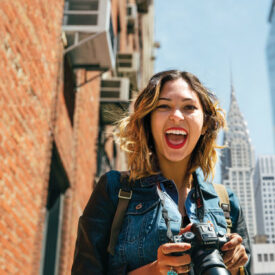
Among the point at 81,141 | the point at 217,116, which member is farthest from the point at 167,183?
the point at 81,141

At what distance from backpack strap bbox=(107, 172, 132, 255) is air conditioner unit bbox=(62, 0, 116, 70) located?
18.8 feet

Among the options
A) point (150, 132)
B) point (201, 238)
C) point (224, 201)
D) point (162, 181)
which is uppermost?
point (150, 132)

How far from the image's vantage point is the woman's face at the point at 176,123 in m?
2.04

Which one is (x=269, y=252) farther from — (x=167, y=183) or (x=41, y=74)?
(x=41, y=74)

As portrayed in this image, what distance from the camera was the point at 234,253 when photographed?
1.75 m

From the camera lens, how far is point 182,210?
79.7 inches

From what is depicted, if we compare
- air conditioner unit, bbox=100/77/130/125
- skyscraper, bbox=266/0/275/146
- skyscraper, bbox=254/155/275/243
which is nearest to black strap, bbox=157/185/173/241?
skyscraper, bbox=254/155/275/243

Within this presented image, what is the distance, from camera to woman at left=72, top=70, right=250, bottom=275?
1.83m

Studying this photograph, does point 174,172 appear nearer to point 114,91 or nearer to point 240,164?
point 240,164

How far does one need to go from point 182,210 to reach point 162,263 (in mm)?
405

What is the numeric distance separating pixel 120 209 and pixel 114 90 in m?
9.05

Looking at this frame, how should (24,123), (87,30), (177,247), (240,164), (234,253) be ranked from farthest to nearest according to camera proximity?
(87,30), (24,123), (240,164), (234,253), (177,247)

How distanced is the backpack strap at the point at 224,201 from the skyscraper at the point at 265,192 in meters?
1.23

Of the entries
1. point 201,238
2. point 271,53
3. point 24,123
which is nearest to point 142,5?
point 24,123
